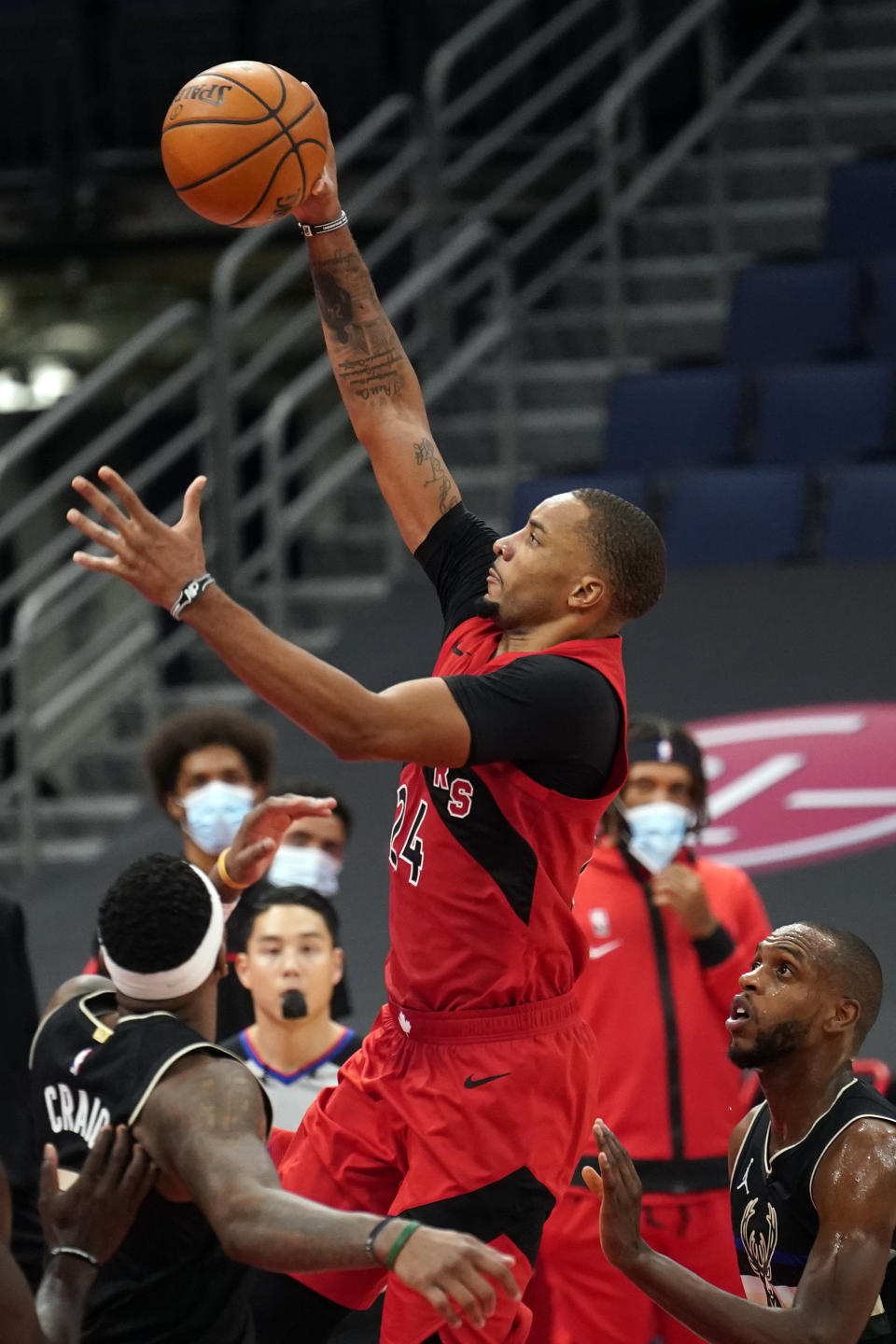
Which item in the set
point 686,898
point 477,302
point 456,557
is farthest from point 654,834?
point 477,302

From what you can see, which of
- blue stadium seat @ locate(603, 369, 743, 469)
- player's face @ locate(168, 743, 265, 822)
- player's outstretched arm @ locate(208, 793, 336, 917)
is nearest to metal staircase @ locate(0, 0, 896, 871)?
blue stadium seat @ locate(603, 369, 743, 469)

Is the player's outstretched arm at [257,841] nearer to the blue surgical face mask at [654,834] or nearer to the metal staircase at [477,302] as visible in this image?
the blue surgical face mask at [654,834]

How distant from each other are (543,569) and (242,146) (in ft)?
3.34

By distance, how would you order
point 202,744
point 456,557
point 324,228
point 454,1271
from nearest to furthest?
1. point 454,1271
2. point 456,557
3. point 324,228
4. point 202,744

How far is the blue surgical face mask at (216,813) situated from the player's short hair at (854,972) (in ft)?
6.73

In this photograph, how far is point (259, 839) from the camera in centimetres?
417

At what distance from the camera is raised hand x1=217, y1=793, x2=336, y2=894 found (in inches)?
161

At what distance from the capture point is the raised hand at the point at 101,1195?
3.17 meters

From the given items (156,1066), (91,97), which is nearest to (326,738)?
(156,1066)

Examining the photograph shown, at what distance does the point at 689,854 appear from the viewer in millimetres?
5371

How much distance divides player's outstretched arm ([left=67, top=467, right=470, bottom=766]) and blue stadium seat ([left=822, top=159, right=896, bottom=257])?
23.1 ft

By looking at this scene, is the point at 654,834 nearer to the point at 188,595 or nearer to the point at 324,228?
the point at 324,228

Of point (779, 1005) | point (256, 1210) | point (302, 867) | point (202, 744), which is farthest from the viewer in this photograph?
Answer: point (202, 744)

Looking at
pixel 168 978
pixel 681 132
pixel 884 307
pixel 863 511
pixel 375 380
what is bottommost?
pixel 168 978
